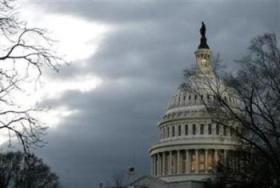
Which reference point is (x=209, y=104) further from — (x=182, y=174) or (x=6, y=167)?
(x=182, y=174)

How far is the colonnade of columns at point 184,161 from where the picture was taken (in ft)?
470

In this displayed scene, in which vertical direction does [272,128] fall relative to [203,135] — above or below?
below

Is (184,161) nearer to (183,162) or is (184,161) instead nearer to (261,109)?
(183,162)

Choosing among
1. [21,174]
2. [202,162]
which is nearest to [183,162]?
[202,162]

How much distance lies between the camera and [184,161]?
146m

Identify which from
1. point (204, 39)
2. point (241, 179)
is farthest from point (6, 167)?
point (204, 39)

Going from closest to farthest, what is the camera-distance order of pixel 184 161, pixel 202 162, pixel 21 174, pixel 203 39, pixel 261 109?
pixel 261 109 < pixel 21 174 < pixel 202 162 < pixel 184 161 < pixel 203 39

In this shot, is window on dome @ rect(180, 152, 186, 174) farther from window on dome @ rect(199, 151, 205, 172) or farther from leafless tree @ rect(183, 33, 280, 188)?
→ leafless tree @ rect(183, 33, 280, 188)

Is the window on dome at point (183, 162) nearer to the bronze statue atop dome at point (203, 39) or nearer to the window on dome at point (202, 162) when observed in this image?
the window on dome at point (202, 162)

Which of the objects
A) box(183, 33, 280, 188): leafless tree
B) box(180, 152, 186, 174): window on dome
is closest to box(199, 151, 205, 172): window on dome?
box(180, 152, 186, 174): window on dome

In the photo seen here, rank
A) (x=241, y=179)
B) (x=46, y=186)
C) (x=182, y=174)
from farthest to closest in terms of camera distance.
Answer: (x=182, y=174), (x=46, y=186), (x=241, y=179)

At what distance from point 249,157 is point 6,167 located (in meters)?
39.8

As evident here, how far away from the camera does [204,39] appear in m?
158

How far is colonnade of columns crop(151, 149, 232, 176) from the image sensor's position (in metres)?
143
